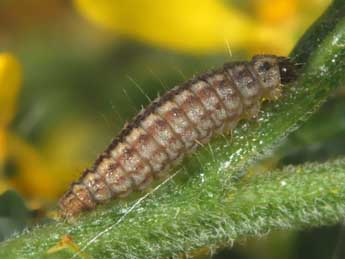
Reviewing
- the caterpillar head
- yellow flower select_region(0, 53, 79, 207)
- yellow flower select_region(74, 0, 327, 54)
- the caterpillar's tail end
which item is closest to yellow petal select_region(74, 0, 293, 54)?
yellow flower select_region(74, 0, 327, 54)

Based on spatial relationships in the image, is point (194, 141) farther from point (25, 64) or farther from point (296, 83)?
point (25, 64)

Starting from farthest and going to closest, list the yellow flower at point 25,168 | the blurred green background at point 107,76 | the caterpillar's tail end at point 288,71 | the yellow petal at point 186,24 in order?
the yellow petal at point 186,24
the yellow flower at point 25,168
the blurred green background at point 107,76
the caterpillar's tail end at point 288,71

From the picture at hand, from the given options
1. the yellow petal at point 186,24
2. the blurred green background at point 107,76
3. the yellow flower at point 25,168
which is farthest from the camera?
the yellow petal at point 186,24

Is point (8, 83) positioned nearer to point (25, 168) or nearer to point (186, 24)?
point (25, 168)

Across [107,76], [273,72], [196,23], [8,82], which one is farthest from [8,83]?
[107,76]

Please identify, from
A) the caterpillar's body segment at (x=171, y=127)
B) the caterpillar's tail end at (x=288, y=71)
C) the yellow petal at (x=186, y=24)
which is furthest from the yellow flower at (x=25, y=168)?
the caterpillar's tail end at (x=288, y=71)

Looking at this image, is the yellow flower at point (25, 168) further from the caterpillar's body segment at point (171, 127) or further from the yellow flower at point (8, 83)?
the caterpillar's body segment at point (171, 127)

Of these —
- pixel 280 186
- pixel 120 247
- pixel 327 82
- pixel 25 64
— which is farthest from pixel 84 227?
pixel 25 64
